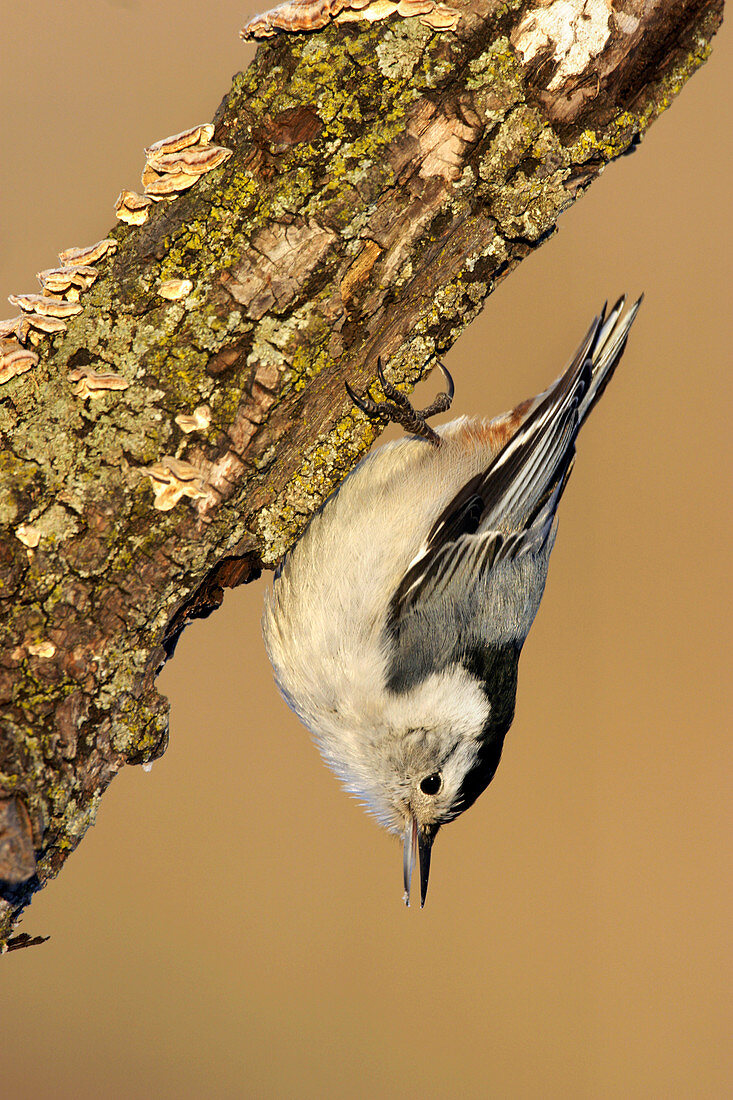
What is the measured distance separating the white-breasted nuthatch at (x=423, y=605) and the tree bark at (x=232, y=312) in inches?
15.3

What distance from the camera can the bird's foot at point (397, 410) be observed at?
56.1 inches

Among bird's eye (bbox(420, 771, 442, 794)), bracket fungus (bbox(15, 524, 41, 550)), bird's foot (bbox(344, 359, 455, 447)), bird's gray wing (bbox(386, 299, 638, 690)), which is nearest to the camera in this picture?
bracket fungus (bbox(15, 524, 41, 550))

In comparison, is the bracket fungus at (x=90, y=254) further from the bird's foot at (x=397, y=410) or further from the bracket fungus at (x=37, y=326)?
the bird's foot at (x=397, y=410)

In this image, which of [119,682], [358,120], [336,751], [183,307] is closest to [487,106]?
[358,120]

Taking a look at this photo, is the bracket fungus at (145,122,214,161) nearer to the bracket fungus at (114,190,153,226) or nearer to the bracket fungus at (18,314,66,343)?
the bracket fungus at (114,190,153,226)

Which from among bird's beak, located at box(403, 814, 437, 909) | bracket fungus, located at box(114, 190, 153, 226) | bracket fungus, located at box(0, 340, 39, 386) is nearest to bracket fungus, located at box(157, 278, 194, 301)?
bracket fungus, located at box(114, 190, 153, 226)

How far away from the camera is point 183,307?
47.7 inches

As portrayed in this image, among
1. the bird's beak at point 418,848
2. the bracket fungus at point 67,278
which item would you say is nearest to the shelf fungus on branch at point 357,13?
the bracket fungus at point 67,278

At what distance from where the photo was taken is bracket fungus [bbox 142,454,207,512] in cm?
122

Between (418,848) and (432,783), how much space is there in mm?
190

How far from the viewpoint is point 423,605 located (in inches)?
65.8

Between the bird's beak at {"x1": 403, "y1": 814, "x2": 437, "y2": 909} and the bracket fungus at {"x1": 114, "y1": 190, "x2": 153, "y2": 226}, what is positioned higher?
the bracket fungus at {"x1": 114, "y1": 190, "x2": 153, "y2": 226}

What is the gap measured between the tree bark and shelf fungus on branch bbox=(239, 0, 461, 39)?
1 centimetres

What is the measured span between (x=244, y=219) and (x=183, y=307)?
0.17 meters
